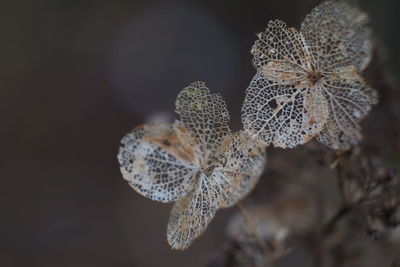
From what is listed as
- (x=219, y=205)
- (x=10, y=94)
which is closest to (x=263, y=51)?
(x=219, y=205)

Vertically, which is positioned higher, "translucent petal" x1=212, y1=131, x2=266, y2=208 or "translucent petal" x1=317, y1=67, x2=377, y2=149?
"translucent petal" x1=317, y1=67, x2=377, y2=149

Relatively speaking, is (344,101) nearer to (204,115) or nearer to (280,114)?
(280,114)

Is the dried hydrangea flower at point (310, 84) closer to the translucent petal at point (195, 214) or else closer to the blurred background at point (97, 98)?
the translucent petal at point (195, 214)

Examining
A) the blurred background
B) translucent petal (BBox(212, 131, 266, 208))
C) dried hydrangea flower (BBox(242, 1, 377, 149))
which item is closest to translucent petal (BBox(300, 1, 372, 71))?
dried hydrangea flower (BBox(242, 1, 377, 149))

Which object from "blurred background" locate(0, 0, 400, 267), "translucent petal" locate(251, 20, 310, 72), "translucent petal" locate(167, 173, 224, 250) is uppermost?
"translucent petal" locate(251, 20, 310, 72)

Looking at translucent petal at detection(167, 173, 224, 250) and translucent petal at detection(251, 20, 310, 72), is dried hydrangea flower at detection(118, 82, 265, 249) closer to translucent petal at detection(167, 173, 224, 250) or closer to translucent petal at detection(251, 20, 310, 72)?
translucent petal at detection(167, 173, 224, 250)

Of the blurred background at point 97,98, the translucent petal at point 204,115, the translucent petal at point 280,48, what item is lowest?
the blurred background at point 97,98

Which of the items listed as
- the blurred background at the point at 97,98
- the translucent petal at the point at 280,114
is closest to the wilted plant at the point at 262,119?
the translucent petal at the point at 280,114
